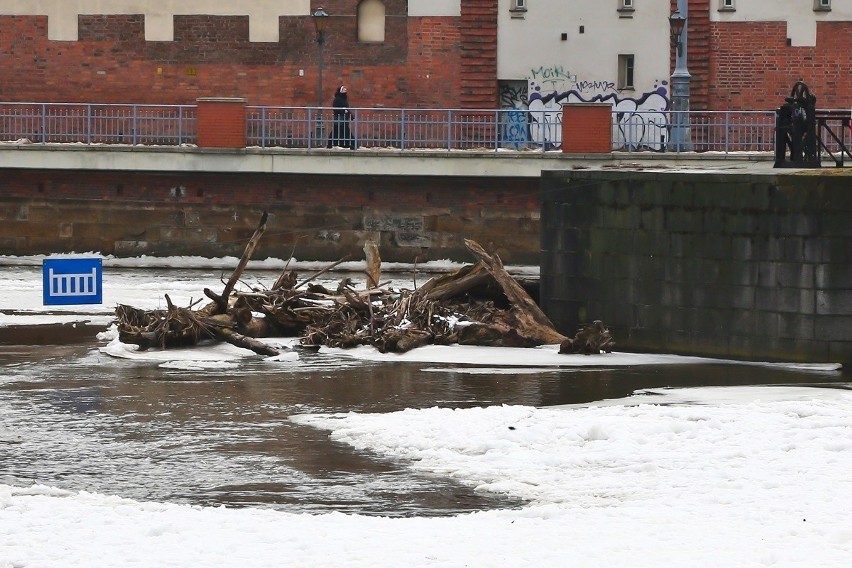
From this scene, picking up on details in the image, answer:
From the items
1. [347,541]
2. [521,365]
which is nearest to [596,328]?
[521,365]

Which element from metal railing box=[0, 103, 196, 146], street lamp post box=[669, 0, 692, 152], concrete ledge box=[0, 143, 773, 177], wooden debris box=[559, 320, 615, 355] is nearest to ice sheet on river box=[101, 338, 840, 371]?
wooden debris box=[559, 320, 615, 355]

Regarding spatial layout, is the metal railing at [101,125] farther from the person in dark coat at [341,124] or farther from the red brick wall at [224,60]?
the person in dark coat at [341,124]

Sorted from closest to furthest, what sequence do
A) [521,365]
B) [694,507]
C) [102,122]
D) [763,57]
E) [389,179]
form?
[694,507] → [521,365] → [389,179] → [102,122] → [763,57]

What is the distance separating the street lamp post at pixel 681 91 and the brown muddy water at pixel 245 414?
17.4 meters

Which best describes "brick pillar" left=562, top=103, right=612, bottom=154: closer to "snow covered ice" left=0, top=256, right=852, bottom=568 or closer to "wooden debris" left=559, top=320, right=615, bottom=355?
"wooden debris" left=559, top=320, right=615, bottom=355

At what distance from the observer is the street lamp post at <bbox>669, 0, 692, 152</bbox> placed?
119ft

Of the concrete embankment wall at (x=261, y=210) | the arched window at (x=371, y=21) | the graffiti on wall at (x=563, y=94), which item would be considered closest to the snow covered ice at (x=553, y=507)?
the concrete embankment wall at (x=261, y=210)

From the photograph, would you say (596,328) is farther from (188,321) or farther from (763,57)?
(763,57)

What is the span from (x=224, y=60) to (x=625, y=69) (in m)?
10.6

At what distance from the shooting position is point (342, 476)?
41.7ft

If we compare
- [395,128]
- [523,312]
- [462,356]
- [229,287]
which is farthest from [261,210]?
[462,356]

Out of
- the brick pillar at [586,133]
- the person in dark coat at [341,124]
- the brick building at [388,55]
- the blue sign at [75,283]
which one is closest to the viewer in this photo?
the blue sign at [75,283]

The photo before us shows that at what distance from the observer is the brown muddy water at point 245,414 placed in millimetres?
12172

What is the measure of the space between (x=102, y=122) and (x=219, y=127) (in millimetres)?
3761
